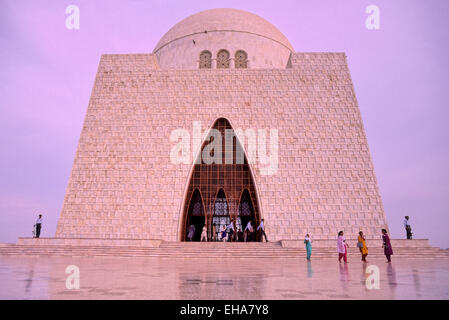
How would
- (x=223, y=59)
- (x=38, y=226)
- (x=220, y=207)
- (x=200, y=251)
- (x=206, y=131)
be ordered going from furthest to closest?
1. (x=223, y=59)
2. (x=206, y=131)
3. (x=220, y=207)
4. (x=38, y=226)
5. (x=200, y=251)

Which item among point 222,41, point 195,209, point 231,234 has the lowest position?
point 231,234

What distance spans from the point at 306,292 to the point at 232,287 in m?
0.79

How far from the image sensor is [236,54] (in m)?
18.5

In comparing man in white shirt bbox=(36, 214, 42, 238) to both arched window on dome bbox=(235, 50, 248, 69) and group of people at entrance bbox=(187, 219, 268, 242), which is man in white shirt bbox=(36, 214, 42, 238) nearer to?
group of people at entrance bbox=(187, 219, 268, 242)

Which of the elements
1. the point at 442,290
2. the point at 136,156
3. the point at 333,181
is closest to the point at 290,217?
the point at 333,181

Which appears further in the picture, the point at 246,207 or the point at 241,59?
the point at 241,59

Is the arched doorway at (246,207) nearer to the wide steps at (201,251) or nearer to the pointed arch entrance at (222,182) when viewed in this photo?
the pointed arch entrance at (222,182)

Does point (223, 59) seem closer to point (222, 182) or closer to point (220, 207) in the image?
point (222, 182)

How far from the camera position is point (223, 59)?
18.4 m

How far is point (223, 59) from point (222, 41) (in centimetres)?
121

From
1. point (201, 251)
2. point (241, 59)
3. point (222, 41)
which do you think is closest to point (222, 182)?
point (201, 251)

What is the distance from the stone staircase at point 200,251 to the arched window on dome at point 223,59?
11.3 metres
